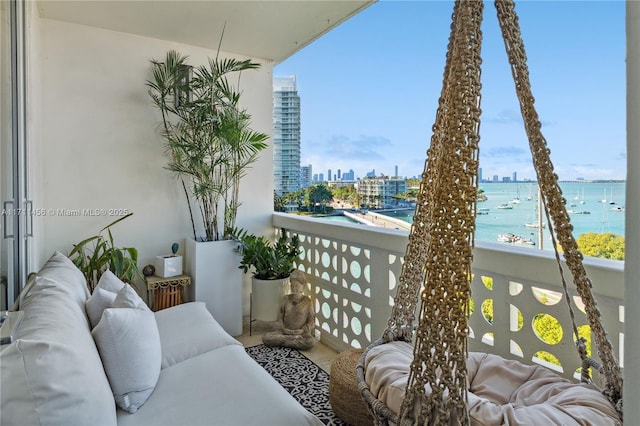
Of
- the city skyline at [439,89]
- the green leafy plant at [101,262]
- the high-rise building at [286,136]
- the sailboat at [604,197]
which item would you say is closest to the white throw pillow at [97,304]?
the green leafy plant at [101,262]

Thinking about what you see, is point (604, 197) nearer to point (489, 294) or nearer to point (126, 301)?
point (489, 294)

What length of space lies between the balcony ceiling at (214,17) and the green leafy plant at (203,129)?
0.24 m

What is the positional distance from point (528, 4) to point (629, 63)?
231cm

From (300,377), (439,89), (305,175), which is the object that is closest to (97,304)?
(300,377)

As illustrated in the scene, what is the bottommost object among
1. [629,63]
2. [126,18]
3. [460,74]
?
[629,63]

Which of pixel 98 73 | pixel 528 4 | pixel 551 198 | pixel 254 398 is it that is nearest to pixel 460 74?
pixel 551 198

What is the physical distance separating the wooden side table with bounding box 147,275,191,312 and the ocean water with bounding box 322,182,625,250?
7.98 ft

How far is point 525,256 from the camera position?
1544 mm

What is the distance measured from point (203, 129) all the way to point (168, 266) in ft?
3.99

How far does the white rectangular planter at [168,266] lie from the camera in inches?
122

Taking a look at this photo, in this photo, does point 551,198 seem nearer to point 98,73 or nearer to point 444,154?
point 444,154

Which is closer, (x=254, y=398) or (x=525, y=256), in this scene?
(x=254, y=398)

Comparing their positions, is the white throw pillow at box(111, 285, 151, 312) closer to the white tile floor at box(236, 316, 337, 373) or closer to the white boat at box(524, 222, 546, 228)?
the white tile floor at box(236, 316, 337, 373)

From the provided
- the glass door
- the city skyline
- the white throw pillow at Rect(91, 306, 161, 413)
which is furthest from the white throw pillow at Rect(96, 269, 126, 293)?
the city skyline
